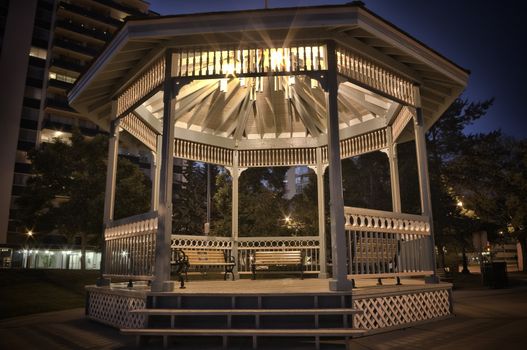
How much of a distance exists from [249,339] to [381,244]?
2982 millimetres

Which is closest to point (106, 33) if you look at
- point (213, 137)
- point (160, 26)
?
point (213, 137)

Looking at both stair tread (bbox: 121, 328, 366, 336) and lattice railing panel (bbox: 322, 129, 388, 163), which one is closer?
stair tread (bbox: 121, 328, 366, 336)

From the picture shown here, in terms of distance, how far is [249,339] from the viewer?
6352 millimetres

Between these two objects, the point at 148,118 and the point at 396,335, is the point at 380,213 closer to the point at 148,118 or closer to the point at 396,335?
the point at 396,335

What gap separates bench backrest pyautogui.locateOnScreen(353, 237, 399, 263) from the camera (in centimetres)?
714

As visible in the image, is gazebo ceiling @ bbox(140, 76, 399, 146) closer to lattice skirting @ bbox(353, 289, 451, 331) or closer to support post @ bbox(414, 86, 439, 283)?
support post @ bbox(414, 86, 439, 283)

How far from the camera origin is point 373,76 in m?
8.12

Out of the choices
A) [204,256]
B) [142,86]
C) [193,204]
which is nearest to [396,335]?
[204,256]

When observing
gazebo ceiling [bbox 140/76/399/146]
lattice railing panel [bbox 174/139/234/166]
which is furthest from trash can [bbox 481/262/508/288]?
lattice railing panel [bbox 174/139/234/166]

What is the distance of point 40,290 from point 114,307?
453 inches

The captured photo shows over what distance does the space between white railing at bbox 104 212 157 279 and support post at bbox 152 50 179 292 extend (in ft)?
0.96

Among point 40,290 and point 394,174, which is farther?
point 40,290

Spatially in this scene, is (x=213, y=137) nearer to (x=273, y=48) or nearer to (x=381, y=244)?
(x=273, y=48)

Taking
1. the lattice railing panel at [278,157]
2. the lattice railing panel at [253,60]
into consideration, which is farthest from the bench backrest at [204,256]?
the lattice railing panel at [253,60]
